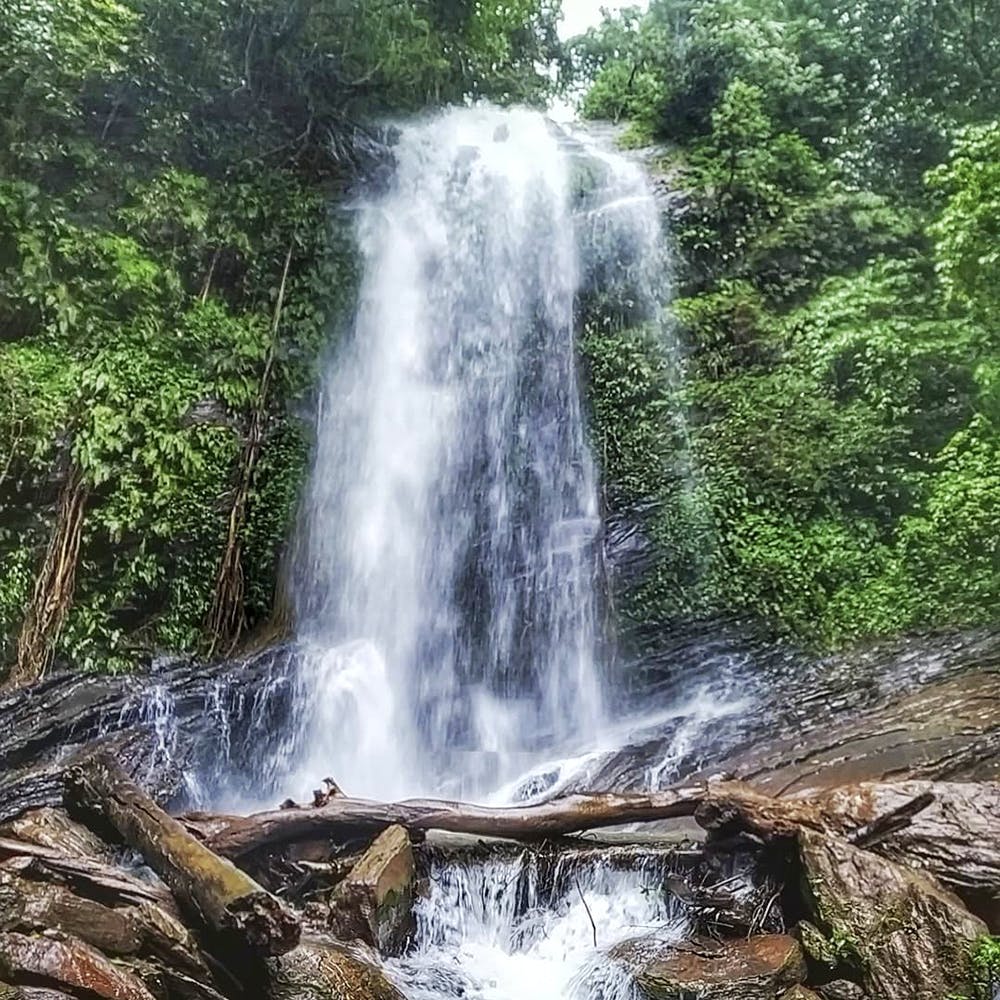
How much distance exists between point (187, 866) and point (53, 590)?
248 centimetres

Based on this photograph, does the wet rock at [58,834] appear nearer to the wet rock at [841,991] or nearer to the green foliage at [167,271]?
the green foliage at [167,271]

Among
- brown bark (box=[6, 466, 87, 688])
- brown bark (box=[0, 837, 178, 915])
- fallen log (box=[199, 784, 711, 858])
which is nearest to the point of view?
brown bark (box=[0, 837, 178, 915])

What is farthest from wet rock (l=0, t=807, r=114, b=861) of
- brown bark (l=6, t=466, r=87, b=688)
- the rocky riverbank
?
brown bark (l=6, t=466, r=87, b=688)

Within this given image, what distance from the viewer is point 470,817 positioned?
4.00m

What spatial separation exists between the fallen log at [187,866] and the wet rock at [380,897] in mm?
324

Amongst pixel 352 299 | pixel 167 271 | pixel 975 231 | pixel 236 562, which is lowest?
pixel 236 562

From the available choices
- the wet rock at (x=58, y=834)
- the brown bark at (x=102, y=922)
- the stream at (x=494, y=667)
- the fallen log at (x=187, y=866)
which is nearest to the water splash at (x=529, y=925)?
the stream at (x=494, y=667)

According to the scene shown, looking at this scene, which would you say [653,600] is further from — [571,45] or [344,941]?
[571,45]

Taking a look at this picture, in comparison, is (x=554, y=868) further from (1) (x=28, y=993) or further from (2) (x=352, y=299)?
(2) (x=352, y=299)

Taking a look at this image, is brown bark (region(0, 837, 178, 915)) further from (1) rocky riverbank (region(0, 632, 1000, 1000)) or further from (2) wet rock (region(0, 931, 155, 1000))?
(2) wet rock (region(0, 931, 155, 1000))

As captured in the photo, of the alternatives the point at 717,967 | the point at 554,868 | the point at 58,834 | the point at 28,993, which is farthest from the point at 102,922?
the point at 717,967

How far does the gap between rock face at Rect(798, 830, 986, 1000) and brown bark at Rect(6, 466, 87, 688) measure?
4.02 meters

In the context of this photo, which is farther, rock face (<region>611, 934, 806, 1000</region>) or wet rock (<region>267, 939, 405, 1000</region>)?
rock face (<region>611, 934, 806, 1000</region>)

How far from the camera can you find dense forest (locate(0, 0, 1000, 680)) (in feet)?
18.4
